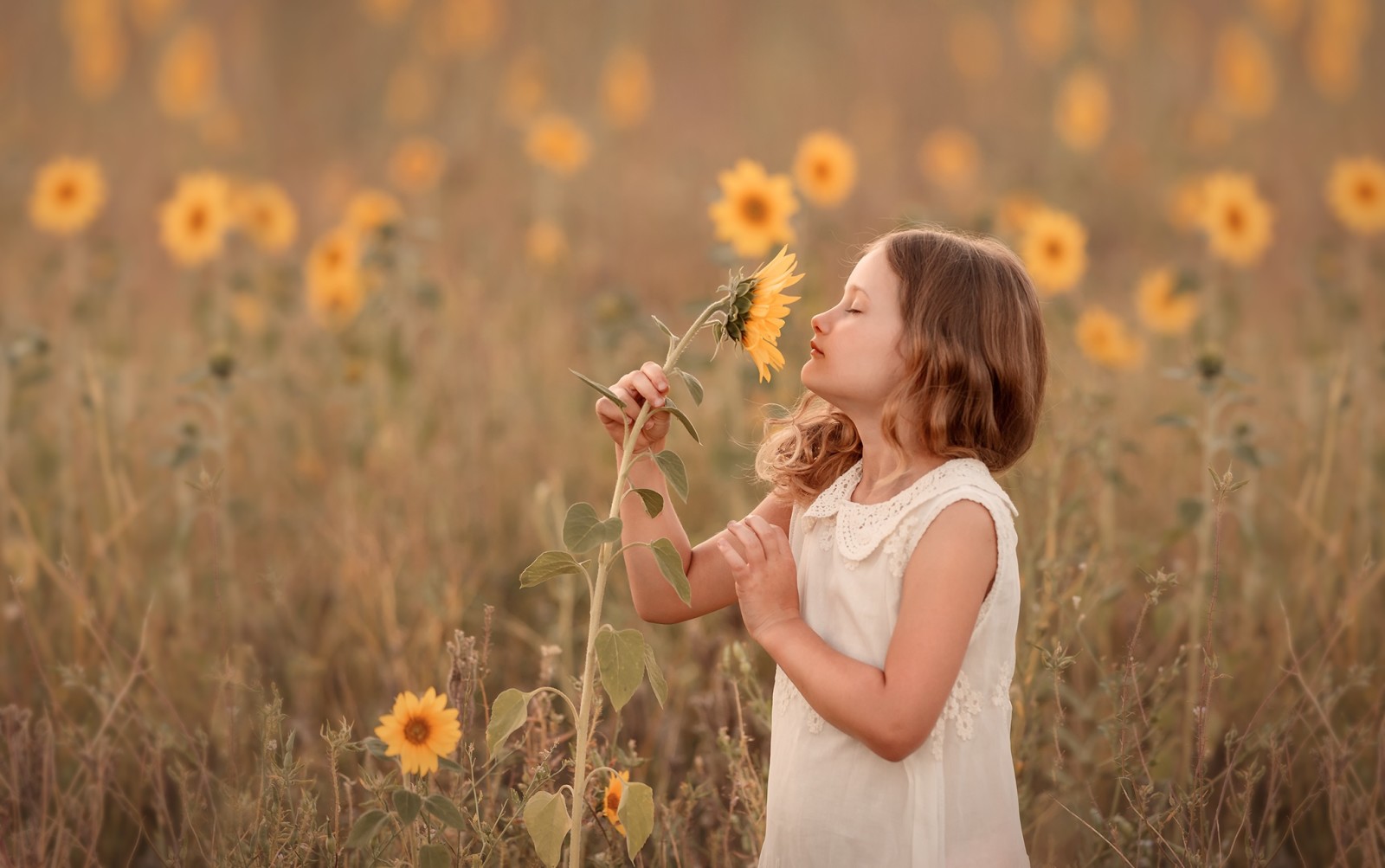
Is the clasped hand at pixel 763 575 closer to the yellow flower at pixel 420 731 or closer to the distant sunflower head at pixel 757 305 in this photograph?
the distant sunflower head at pixel 757 305

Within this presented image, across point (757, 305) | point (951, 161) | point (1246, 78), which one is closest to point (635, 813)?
point (757, 305)

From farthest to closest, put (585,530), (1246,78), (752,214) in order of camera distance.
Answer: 1. (1246,78)
2. (752,214)
3. (585,530)

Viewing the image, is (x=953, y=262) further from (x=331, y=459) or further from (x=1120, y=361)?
(x=331, y=459)

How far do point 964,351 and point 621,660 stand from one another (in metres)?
0.54

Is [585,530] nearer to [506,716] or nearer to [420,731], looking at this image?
[506,716]

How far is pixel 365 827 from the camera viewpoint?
134 cm

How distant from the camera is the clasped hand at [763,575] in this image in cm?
143

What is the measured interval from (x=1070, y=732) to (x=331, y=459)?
2129 mm

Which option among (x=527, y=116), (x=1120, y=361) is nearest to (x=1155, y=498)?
(x=1120, y=361)

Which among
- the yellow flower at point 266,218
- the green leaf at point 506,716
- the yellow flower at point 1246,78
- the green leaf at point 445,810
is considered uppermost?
the yellow flower at point 1246,78

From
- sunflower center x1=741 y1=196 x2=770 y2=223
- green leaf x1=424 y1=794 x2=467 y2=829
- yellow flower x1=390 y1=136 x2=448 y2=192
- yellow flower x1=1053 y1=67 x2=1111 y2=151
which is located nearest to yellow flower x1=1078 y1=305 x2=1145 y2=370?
sunflower center x1=741 y1=196 x2=770 y2=223

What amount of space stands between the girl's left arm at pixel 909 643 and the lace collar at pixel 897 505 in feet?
0.13

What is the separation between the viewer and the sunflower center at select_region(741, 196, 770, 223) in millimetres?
2863

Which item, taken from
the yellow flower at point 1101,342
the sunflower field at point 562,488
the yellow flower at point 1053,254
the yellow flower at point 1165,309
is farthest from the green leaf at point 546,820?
the yellow flower at point 1165,309
